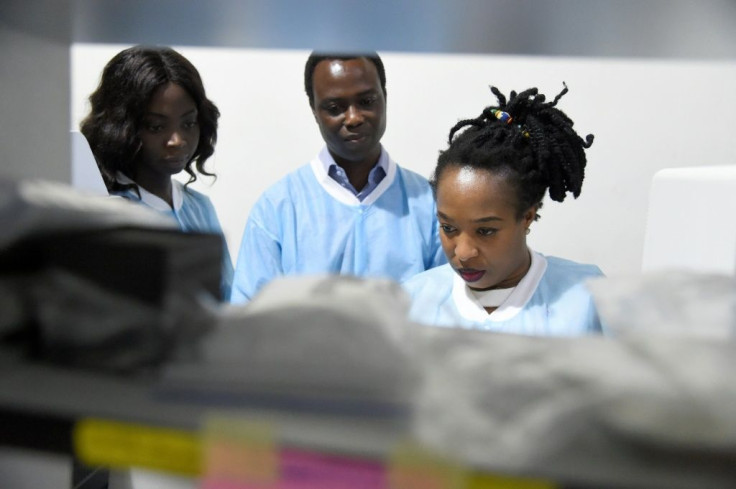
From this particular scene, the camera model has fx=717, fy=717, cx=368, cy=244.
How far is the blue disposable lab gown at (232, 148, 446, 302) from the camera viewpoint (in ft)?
5.25

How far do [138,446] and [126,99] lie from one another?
63.4 inches

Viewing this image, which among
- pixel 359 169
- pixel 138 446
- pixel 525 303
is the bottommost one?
pixel 525 303

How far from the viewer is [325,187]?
172 centimetres

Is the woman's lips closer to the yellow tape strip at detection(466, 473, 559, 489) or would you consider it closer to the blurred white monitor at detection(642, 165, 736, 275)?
the blurred white monitor at detection(642, 165, 736, 275)

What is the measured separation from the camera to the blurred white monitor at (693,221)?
429 millimetres

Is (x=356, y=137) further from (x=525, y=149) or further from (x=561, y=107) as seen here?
(x=561, y=107)

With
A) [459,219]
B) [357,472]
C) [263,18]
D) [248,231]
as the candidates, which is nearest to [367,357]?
[357,472]

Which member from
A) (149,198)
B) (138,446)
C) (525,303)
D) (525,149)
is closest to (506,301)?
(525,303)

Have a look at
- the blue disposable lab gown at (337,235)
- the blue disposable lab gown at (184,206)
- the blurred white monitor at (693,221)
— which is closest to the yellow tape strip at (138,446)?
the blurred white monitor at (693,221)

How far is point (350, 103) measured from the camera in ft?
5.41

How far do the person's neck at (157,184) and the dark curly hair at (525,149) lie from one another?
720mm

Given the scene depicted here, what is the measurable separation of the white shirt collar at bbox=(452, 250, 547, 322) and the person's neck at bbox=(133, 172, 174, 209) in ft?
2.66

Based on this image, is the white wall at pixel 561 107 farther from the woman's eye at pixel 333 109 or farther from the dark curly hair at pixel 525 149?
the dark curly hair at pixel 525 149

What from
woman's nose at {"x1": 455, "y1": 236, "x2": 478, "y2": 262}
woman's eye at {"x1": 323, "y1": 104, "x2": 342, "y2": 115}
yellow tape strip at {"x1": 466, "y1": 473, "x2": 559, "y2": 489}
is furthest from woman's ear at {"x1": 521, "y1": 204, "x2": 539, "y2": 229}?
yellow tape strip at {"x1": 466, "y1": 473, "x2": 559, "y2": 489}
